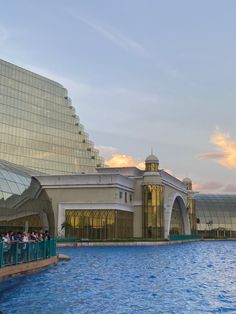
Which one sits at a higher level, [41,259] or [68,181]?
[68,181]

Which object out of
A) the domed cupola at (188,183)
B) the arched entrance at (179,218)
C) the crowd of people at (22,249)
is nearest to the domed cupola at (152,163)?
the arched entrance at (179,218)

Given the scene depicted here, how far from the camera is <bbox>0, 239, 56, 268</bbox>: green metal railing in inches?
1073

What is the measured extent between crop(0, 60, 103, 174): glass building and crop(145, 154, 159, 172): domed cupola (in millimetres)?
40226

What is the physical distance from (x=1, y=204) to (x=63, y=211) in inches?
1354

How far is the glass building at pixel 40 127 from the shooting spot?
409ft

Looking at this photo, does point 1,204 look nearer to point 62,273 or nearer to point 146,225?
point 62,273

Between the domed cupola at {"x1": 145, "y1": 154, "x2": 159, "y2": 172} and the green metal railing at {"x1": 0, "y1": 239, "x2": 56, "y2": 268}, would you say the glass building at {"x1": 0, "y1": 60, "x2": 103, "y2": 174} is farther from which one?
the green metal railing at {"x1": 0, "y1": 239, "x2": 56, "y2": 268}

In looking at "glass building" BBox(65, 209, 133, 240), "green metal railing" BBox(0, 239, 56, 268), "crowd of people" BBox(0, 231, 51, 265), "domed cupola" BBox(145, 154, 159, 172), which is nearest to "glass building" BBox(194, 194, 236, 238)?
"domed cupola" BBox(145, 154, 159, 172)

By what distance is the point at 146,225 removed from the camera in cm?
9212

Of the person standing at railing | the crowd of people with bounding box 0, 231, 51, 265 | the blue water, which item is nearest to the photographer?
the blue water

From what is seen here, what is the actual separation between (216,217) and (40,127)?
181ft

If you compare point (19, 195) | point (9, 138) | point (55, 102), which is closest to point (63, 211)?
point (19, 195)

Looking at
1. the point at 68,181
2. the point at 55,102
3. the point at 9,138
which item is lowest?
the point at 68,181

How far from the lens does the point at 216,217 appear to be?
5630 inches
